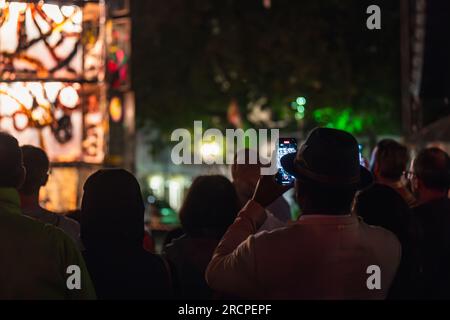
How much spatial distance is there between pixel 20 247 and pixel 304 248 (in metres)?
1.12

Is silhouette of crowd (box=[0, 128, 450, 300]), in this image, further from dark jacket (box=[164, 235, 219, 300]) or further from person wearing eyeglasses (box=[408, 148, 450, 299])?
person wearing eyeglasses (box=[408, 148, 450, 299])

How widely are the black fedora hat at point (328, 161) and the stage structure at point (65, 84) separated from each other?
3391 millimetres

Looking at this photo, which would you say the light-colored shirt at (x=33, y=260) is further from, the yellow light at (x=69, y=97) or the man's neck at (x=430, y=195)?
the yellow light at (x=69, y=97)

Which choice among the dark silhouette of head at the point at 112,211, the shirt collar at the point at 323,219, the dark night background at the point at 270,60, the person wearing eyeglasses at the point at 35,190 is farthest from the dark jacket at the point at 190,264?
the dark night background at the point at 270,60

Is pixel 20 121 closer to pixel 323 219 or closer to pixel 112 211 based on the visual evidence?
pixel 112 211

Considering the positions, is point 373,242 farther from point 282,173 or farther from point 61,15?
point 61,15

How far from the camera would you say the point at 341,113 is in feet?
84.2

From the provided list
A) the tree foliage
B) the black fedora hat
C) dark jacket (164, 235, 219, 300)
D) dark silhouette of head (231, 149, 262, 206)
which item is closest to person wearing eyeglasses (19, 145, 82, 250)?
dark jacket (164, 235, 219, 300)

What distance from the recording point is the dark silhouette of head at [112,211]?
438 centimetres

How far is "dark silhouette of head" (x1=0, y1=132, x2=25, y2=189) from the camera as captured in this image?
397 centimetres

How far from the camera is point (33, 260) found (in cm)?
381

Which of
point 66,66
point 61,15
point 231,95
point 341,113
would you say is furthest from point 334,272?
point 231,95

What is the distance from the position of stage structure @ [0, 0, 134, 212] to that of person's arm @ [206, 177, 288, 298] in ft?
10.6

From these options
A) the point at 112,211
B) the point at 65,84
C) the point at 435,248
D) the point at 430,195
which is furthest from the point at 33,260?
the point at 65,84
